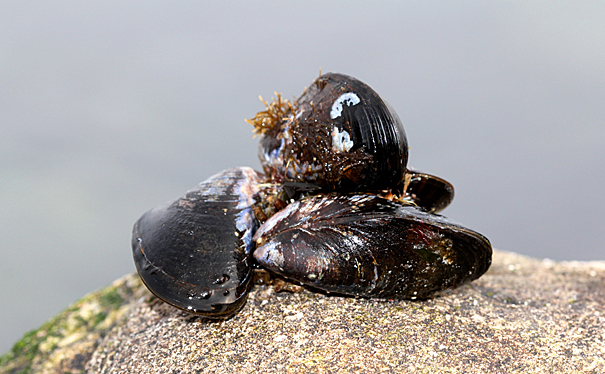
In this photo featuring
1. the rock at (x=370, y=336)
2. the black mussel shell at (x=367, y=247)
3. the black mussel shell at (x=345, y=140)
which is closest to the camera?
the rock at (x=370, y=336)

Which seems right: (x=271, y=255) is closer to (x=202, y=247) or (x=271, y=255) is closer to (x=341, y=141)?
(x=202, y=247)

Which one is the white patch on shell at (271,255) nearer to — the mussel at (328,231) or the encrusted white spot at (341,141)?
the mussel at (328,231)

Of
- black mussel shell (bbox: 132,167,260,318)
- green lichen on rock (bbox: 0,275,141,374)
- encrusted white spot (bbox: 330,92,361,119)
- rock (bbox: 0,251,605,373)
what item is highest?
encrusted white spot (bbox: 330,92,361,119)

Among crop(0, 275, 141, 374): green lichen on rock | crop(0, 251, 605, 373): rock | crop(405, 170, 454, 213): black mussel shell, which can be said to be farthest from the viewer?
crop(0, 275, 141, 374): green lichen on rock

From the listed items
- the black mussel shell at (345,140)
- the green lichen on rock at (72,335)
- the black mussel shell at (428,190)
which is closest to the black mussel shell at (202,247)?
the black mussel shell at (345,140)

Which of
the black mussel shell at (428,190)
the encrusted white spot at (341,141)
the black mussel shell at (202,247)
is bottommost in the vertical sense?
the black mussel shell at (202,247)

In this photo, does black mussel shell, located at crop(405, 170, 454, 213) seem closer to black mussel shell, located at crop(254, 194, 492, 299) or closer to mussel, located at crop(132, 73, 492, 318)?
mussel, located at crop(132, 73, 492, 318)

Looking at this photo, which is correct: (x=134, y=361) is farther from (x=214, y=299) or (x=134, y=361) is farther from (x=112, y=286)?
(x=112, y=286)

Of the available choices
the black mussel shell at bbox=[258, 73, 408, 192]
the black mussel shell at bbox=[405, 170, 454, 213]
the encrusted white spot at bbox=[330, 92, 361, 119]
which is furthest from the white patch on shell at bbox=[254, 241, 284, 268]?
the black mussel shell at bbox=[405, 170, 454, 213]
